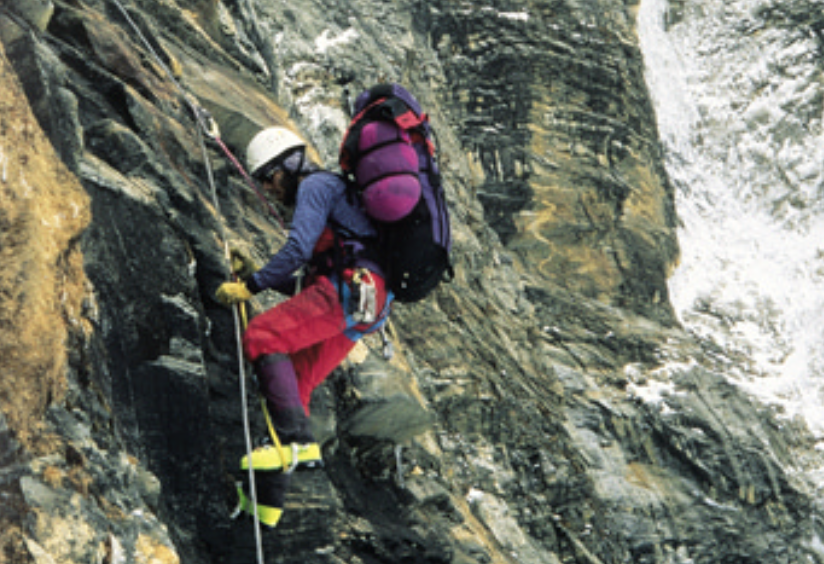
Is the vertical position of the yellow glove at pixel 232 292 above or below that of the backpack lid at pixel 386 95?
below

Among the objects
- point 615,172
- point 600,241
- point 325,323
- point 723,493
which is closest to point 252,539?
point 325,323

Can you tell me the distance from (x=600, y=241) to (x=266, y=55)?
12949mm

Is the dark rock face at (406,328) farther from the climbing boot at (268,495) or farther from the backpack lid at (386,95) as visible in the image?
the backpack lid at (386,95)

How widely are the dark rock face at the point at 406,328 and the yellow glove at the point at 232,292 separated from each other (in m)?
0.23

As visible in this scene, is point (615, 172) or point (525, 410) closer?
point (525, 410)

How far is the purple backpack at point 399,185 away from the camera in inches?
231

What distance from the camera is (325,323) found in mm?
5973

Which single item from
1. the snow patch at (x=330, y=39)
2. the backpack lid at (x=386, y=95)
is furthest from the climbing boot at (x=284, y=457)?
the snow patch at (x=330, y=39)

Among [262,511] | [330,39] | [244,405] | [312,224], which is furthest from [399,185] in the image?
[330,39]

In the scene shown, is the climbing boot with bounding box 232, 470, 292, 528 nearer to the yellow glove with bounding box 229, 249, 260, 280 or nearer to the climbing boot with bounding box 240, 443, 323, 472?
the climbing boot with bounding box 240, 443, 323, 472

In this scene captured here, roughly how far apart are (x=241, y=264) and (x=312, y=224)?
89 centimetres

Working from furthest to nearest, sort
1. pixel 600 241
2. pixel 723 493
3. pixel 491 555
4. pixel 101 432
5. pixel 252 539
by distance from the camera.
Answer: pixel 600 241 → pixel 723 493 → pixel 491 555 → pixel 252 539 → pixel 101 432

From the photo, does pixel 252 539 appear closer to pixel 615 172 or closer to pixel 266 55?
pixel 266 55

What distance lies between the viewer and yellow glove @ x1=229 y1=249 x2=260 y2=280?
651 centimetres
